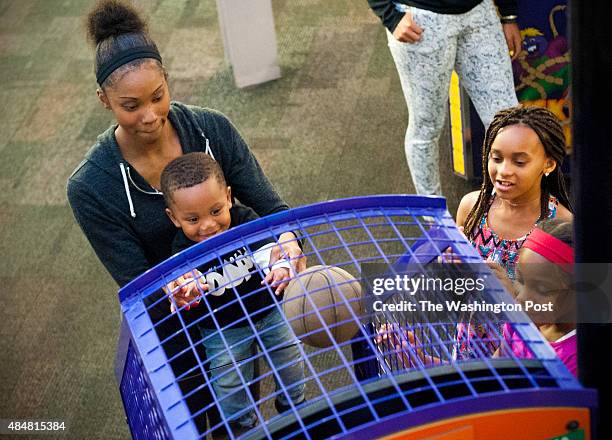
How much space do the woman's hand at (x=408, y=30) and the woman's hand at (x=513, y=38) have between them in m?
0.44

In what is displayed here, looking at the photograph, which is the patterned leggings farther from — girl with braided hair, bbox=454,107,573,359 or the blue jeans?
the blue jeans

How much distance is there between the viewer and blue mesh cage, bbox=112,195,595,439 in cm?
132

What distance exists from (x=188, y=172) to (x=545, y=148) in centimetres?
98

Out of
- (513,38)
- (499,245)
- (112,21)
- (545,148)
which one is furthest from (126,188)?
(513,38)

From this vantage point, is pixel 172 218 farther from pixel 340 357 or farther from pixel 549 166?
pixel 549 166

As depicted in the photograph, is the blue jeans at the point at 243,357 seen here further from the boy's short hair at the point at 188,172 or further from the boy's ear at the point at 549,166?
the boy's ear at the point at 549,166

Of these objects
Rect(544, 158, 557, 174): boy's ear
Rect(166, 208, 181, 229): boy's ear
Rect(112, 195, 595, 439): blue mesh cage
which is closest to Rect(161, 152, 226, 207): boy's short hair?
Rect(166, 208, 181, 229): boy's ear

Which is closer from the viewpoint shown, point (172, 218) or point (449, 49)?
point (172, 218)

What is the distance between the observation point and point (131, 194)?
7.68 ft

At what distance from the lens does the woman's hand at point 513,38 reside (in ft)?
10.9

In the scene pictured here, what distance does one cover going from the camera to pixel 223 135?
2.45 metres

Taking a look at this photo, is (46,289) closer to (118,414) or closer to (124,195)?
(118,414)

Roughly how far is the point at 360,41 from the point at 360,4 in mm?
437

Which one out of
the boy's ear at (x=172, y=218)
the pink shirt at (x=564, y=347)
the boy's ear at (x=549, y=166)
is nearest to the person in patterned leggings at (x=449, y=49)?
the boy's ear at (x=549, y=166)
